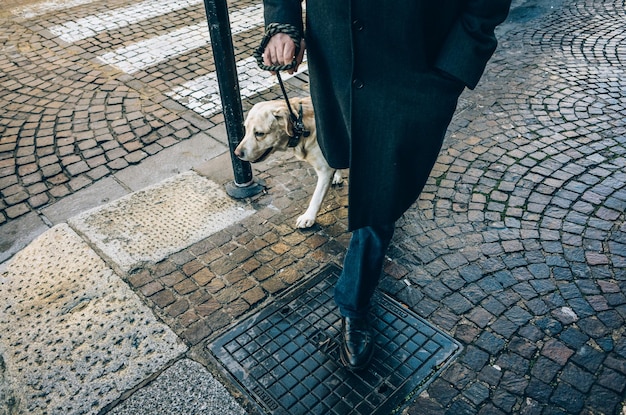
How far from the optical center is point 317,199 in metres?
3.65

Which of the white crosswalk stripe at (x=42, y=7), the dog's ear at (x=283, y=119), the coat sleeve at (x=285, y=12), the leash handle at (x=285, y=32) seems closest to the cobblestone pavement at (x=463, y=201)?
the dog's ear at (x=283, y=119)

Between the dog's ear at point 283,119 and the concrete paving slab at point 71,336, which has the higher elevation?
the dog's ear at point 283,119

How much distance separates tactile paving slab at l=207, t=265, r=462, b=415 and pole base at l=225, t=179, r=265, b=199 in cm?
112

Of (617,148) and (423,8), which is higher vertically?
(423,8)

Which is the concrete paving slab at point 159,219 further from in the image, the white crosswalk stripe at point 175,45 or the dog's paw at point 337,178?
the white crosswalk stripe at point 175,45

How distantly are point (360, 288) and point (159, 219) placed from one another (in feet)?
6.04

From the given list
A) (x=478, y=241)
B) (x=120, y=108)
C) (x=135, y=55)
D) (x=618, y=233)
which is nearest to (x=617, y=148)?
(x=618, y=233)

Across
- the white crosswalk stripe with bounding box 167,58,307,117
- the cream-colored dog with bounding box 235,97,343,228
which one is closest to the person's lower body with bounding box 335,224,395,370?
the cream-colored dog with bounding box 235,97,343,228

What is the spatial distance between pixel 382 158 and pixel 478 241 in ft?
5.00

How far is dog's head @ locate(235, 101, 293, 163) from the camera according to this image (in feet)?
10.8

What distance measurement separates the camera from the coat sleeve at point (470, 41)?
7.06 ft

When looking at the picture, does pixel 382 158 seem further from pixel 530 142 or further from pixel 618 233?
pixel 530 142

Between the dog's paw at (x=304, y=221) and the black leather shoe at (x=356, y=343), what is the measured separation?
0.97 m

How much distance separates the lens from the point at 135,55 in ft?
20.7
